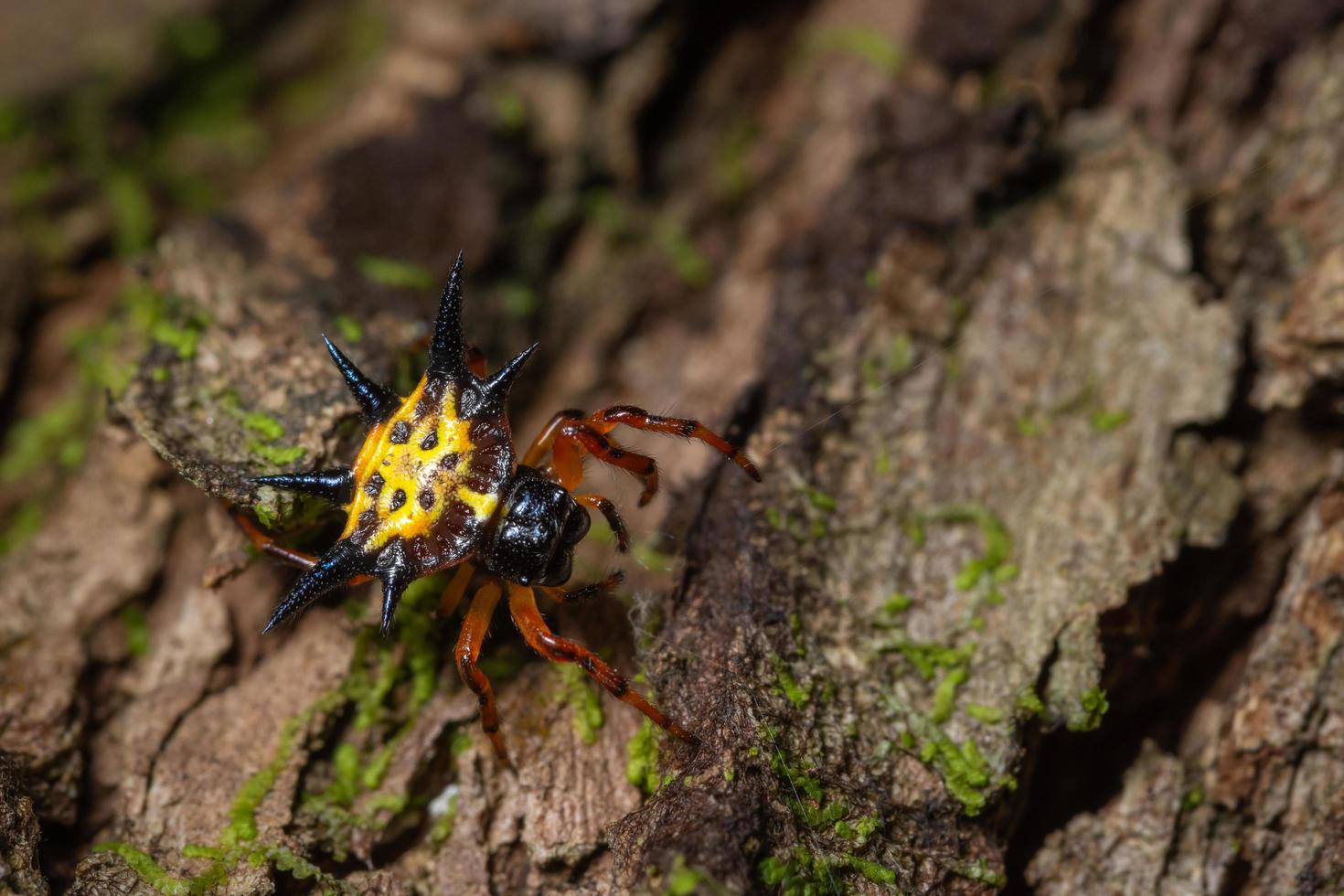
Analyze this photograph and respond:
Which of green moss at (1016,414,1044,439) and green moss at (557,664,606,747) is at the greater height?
green moss at (1016,414,1044,439)

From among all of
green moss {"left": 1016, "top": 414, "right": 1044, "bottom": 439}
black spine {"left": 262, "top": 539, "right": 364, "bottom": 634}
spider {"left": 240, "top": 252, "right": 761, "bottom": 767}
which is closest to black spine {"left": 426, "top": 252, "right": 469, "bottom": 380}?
spider {"left": 240, "top": 252, "right": 761, "bottom": 767}

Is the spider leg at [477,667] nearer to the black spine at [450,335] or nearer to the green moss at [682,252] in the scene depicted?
the black spine at [450,335]

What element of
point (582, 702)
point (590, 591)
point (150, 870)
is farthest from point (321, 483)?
point (150, 870)

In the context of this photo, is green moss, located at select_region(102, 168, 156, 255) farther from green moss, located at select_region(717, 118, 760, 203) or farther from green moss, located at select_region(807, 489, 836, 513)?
green moss, located at select_region(807, 489, 836, 513)

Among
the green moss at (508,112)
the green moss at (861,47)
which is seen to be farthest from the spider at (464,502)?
the green moss at (861,47)

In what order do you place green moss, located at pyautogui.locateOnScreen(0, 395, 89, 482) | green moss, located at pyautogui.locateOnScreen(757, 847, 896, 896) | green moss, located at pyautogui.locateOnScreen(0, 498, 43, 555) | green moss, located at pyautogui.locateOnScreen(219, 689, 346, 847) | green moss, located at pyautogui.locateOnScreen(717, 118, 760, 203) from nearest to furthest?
1. green moss, located at pyautogui.locateOnScreen(757, 847, 896, 896)
2. green moss, located at pyautogui.locateOnScreen(219, 689, 346, 847)
3. green moss, located at pyautogui.locateOnScreen(0, 498, 43, 555)
4. green moss, located at pyautogui.locateOnScreen(0, 395, 89, 482)
5. green moss, located at pyautogui.locateOnScreen(717, 118, 760, 203)

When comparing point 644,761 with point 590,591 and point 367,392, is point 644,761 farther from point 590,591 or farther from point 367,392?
point 367,392

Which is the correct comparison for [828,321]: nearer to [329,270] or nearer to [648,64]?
[648,64]

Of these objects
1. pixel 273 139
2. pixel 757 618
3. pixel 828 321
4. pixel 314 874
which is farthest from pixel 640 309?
pixel 314 874
